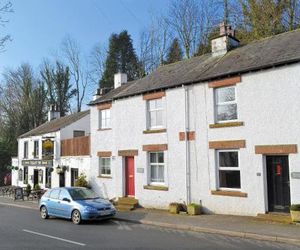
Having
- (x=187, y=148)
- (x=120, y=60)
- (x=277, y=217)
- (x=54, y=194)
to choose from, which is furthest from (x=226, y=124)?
(x=120, y=60)

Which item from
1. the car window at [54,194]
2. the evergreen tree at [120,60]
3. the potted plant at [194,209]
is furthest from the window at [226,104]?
the evergreen tree at [120,60]

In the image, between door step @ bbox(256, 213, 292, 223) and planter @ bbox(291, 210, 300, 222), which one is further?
door step @ bbox(256, 213, 292, 223)

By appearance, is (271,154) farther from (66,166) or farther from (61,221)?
(66,166)

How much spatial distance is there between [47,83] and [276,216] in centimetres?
4407

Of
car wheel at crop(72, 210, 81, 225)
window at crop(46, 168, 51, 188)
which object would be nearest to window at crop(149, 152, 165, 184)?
car wheel at crop(72, 210, 81, 225)

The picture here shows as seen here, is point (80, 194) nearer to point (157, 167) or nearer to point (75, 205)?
point (75, 205)

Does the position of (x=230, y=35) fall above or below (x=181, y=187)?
above

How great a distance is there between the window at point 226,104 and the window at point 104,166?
29.5 feet

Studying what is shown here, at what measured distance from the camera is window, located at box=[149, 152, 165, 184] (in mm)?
20281

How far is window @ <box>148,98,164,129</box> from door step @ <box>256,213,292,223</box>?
725 cm

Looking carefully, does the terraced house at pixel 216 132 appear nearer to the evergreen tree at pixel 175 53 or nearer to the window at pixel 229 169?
the window at pixel 229 169

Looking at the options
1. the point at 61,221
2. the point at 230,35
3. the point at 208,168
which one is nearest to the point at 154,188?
the point at 208,168

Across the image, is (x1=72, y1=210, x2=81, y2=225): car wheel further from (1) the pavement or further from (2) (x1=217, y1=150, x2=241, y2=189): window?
(2) (x1=217, y1=150, x2=241, y2=189): window

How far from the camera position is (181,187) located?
745 inches
